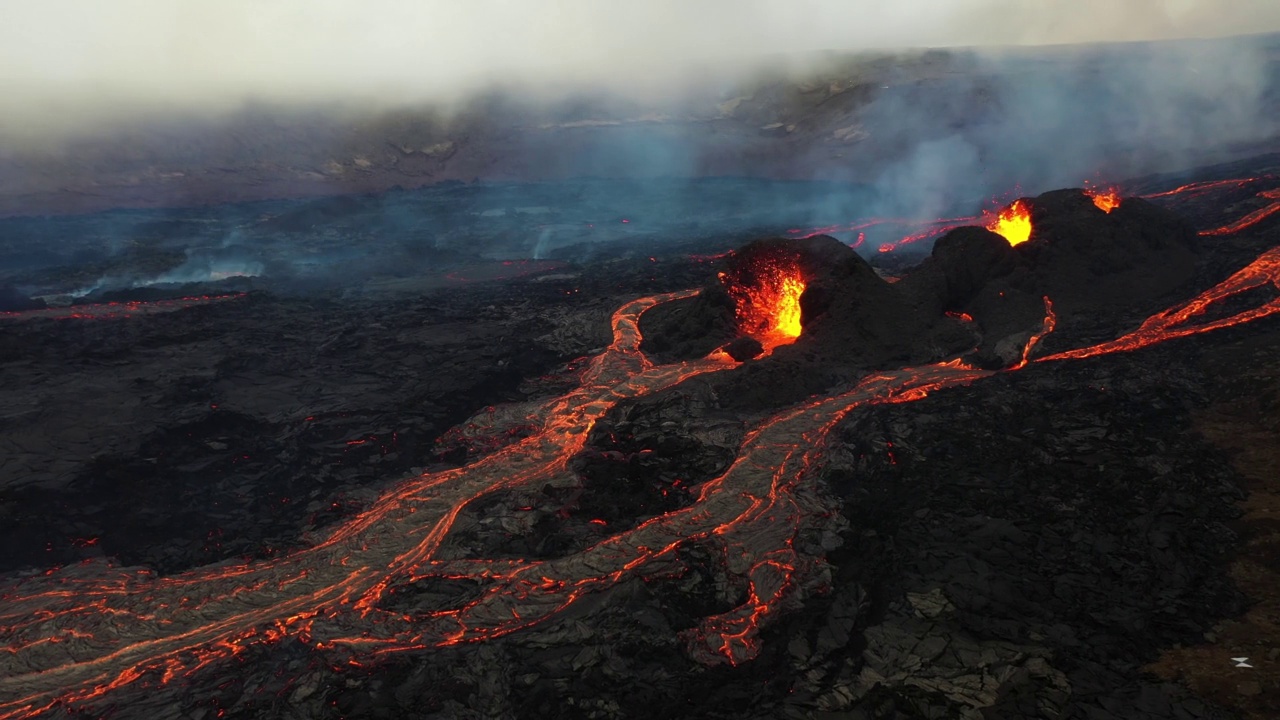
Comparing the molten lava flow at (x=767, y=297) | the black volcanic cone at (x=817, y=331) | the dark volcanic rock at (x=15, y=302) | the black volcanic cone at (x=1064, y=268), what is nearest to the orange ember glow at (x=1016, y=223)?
the black volcanic cone at (x=1064, y=268)

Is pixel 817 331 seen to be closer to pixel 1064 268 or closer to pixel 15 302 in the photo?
pixel 1064 268

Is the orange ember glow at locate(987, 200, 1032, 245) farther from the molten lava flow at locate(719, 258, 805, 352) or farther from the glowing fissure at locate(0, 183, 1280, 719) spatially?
the glowing fissure at locate(0, 183, 1280, 719)

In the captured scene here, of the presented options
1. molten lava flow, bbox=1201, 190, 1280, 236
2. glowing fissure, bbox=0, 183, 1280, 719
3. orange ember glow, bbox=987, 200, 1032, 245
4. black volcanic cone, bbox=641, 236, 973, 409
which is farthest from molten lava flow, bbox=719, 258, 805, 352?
molten lava flow, bbox=1201, 190, 1280, 236

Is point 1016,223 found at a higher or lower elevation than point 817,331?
higher

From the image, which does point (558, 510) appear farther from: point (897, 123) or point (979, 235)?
point (897, 123)

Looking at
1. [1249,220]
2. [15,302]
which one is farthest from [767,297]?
[15,302]

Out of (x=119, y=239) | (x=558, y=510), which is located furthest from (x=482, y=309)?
(x=119, y=239)
